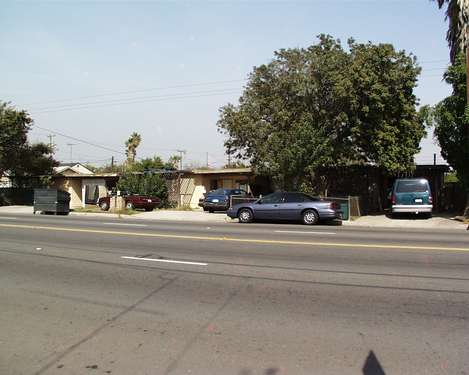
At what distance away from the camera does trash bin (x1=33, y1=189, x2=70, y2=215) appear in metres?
28.7

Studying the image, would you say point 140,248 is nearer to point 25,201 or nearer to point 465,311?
point 465,311

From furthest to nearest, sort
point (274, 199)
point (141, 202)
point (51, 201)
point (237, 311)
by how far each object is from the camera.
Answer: point (141, 202)
point (51, 201)
point (274, 199)
point (237, 311)

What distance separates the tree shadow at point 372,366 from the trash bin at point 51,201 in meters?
27.3

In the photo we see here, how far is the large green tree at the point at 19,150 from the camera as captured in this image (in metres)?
36.6

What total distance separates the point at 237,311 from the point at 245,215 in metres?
15.1

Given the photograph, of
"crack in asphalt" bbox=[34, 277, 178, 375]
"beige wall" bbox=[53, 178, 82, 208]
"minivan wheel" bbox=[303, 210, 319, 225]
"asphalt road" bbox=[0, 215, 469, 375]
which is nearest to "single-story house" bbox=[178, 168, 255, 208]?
"beige wall" bbox=[53, 178, 82, 208]

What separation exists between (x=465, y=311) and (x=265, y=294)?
2.59 meters

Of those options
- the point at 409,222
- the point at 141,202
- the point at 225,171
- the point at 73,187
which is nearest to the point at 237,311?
the point at 409,222

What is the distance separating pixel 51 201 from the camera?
94.3ft

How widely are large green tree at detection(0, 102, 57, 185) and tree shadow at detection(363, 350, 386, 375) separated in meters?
38.0

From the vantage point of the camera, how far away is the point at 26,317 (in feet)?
18.8

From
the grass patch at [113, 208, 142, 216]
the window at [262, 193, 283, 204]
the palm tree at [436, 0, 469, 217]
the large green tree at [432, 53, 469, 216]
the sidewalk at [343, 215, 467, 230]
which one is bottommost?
the sidewalk at [343, 215, 467, 230]

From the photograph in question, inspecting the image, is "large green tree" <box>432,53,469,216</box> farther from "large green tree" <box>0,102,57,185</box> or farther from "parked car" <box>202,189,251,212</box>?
"large green tree" <box>0,102,57,185</box>

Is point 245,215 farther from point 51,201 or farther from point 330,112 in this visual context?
point 51,201
